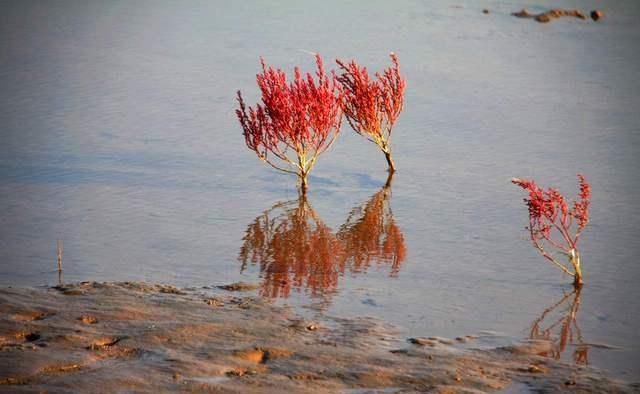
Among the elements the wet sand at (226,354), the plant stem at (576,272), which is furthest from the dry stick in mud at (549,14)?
the wet sand at (226,354)

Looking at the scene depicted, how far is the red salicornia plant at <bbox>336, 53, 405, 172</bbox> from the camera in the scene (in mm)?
16719

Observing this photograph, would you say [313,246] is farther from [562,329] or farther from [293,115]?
[562,329]

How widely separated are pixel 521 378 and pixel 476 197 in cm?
686

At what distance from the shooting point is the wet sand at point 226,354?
8930 mm

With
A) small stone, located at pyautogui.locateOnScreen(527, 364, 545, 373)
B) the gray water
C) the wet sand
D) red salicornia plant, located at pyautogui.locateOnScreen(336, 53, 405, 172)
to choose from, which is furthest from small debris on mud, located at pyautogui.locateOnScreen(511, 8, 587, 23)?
small stone, located at pyautogui.locateOnScreen(527, 364, 545, 373)

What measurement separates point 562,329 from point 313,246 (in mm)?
3722

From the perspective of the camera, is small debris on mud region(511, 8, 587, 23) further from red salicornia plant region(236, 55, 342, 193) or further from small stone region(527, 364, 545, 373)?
small stone region(527, 364, 545, 373)

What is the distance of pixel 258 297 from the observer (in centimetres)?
1145

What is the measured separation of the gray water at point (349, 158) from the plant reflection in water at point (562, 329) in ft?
0.31

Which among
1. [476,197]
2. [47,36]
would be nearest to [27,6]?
[47,36]

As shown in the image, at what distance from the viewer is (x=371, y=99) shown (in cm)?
1678

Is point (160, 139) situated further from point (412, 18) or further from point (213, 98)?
point (412, 18)

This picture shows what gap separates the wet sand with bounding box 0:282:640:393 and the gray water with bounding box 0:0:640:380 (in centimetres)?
61

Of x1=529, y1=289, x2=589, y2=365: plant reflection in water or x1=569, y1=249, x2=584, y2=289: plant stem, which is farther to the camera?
x1=569, y1=249, x2=584, y2=289: plant stem
